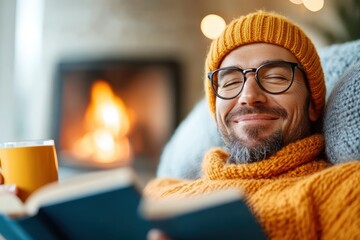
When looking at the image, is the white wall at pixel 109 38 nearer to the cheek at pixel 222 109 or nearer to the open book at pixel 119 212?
the cheek at pixel 222 109

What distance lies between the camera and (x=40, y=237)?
2.03ft

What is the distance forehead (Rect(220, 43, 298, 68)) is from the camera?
970 mm

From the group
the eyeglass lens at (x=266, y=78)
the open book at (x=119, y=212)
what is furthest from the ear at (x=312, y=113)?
the open book at (x=119, y=212)

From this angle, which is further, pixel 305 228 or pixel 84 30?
pixel 84 30

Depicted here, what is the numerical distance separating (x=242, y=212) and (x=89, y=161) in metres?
2.43

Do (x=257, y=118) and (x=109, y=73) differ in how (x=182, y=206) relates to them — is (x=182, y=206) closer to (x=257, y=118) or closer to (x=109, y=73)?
(x=257, y=118)

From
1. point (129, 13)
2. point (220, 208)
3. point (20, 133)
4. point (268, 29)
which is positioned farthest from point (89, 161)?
point (220, 208)

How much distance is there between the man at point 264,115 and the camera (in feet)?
2.71

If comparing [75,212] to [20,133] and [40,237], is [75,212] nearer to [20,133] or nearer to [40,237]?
[40,237]

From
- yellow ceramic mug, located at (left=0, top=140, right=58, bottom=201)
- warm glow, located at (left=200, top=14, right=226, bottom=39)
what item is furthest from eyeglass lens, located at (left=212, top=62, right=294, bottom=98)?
warm glow, located at (left=200, top=14, right=226, bottom=39)

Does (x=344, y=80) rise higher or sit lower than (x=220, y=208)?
higher

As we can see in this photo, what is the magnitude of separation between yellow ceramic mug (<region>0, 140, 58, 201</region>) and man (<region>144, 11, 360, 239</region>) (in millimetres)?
256

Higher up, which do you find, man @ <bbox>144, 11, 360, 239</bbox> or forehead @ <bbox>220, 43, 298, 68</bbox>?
forehead @ <bbox>220, 43, 298, 68</bbox>

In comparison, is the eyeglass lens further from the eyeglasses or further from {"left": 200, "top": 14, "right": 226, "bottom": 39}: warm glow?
{"left": 200, "top": 14, "right": 226, "bottom": 39}: warm glow
